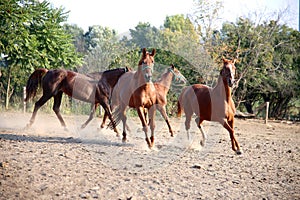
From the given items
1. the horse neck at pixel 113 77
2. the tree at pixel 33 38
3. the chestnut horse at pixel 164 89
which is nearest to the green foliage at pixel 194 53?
the tree at pixel 33 38

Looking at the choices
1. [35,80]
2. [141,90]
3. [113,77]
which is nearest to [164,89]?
[113,77]

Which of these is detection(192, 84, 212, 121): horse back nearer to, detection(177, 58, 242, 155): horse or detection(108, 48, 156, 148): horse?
detection(177, 58, 242, 155): horse

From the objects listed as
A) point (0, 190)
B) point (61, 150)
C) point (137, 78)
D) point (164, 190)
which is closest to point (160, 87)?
point (137, 78)

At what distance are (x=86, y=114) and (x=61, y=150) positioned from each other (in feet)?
28.2

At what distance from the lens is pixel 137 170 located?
18.1 ft

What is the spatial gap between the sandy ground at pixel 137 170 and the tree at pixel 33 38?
329 inches

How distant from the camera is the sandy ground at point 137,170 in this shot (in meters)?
4.54

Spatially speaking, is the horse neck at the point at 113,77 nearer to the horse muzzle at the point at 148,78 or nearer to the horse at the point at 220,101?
the horse at the point at 220,101

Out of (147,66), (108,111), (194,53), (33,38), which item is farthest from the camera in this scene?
(194,53)

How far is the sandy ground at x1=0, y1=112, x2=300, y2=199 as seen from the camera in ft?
14.9

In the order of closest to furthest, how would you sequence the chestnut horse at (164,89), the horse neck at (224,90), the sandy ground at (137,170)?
the sandy ground at (137,170), the horse neck at (224,90), the chestnut horse at (164,89)

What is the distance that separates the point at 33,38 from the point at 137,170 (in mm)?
12312

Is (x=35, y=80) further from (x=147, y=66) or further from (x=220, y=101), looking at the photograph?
(x=220, y=101)

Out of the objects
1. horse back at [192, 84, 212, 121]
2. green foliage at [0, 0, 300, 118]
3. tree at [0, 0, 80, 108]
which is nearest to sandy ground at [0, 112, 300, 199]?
horse back at [192, 84, 212, 121]
